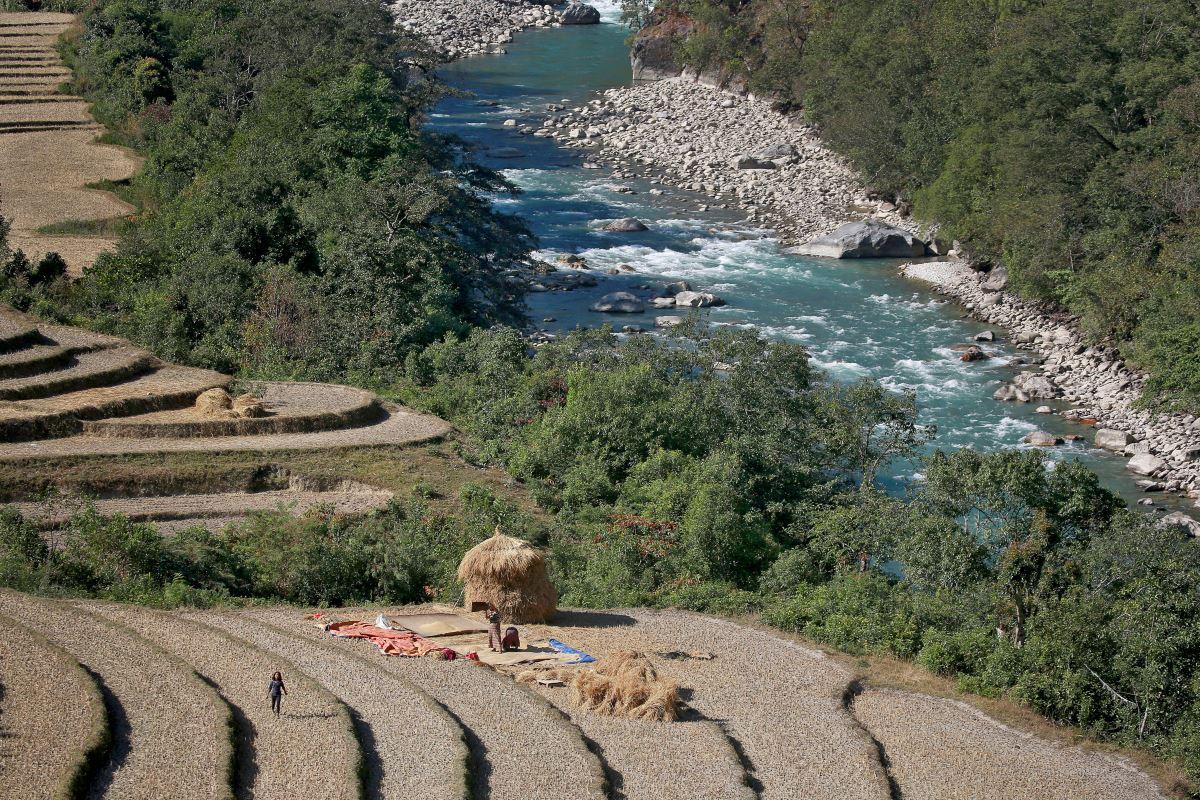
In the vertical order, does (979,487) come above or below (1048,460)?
above

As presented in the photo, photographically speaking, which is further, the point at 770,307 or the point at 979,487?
the point at 770,307

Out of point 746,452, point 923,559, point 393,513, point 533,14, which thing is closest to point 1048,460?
point 746,452

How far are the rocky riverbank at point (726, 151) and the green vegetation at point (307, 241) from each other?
19.4 m

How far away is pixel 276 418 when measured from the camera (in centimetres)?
3597

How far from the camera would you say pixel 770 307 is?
57.8m

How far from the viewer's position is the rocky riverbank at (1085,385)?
139ft

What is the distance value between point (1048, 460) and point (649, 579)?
1776 centimetres

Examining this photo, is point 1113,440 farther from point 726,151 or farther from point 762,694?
point 726,151

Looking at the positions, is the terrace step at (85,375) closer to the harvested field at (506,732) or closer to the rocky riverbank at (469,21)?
the harvested field at (506,732)

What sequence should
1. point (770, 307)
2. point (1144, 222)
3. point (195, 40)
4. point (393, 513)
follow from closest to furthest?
point (393, 513) → point (1144, 222) → point (770, 307) → point (195, 40)

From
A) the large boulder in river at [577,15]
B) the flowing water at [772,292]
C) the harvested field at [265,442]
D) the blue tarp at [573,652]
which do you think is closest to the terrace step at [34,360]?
the harvested field at [265,442]

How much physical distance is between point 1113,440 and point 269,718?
3166 cm

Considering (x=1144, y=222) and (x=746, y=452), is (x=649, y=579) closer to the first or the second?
(x=746, y=452)

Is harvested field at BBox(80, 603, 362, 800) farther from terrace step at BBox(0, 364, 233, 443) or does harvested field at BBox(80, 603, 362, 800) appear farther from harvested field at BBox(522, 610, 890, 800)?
terrace step at BBox(0, 364, 233, 443)
